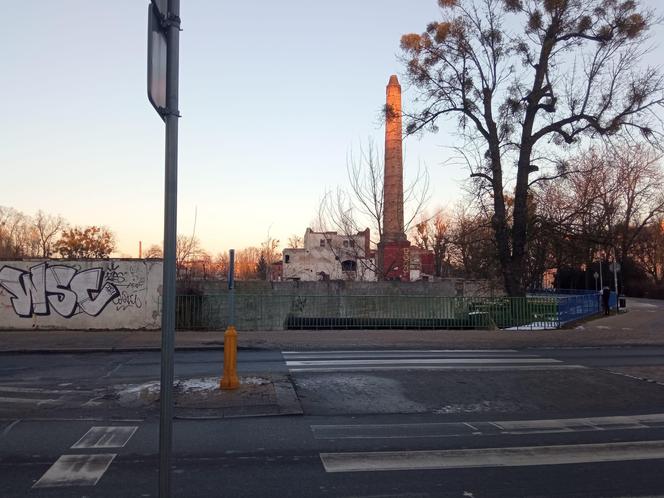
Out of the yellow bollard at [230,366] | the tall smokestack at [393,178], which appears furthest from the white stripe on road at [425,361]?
the tall smokestack at [393,178]

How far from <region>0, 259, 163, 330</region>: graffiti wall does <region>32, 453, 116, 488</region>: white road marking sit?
1284 cm

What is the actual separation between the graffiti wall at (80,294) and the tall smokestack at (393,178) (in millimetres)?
20812

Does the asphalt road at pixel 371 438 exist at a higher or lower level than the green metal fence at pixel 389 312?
lower

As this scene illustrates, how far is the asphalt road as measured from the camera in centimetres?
541

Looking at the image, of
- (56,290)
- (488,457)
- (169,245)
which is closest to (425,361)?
(488,457)

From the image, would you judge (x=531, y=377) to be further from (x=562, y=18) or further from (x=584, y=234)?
(x=562, y=18)

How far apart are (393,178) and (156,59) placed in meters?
37.1

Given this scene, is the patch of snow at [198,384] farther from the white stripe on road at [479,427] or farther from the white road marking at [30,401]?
the white stripe on road at [479,427]

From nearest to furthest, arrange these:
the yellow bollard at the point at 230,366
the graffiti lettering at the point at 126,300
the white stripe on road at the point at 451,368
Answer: the yellow bollard at the point at 230,366
the white stripe on road at the point at 451,368
the graffiti lettering at the point at 126,300

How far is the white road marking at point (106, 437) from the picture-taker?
21.7 ft

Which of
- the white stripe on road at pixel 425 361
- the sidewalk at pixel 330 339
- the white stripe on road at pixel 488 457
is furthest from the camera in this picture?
the sidewalk at pixel 330 339

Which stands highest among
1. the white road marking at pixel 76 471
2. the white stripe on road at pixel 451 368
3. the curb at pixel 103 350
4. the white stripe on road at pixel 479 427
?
the curb at pixel 103 350

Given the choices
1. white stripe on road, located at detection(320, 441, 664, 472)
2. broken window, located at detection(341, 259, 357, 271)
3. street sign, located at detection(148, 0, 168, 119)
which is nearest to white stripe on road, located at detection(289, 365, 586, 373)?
white stripe on road, located at detection(320, 441, 664, 472)

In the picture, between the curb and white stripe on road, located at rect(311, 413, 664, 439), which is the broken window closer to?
the curb
